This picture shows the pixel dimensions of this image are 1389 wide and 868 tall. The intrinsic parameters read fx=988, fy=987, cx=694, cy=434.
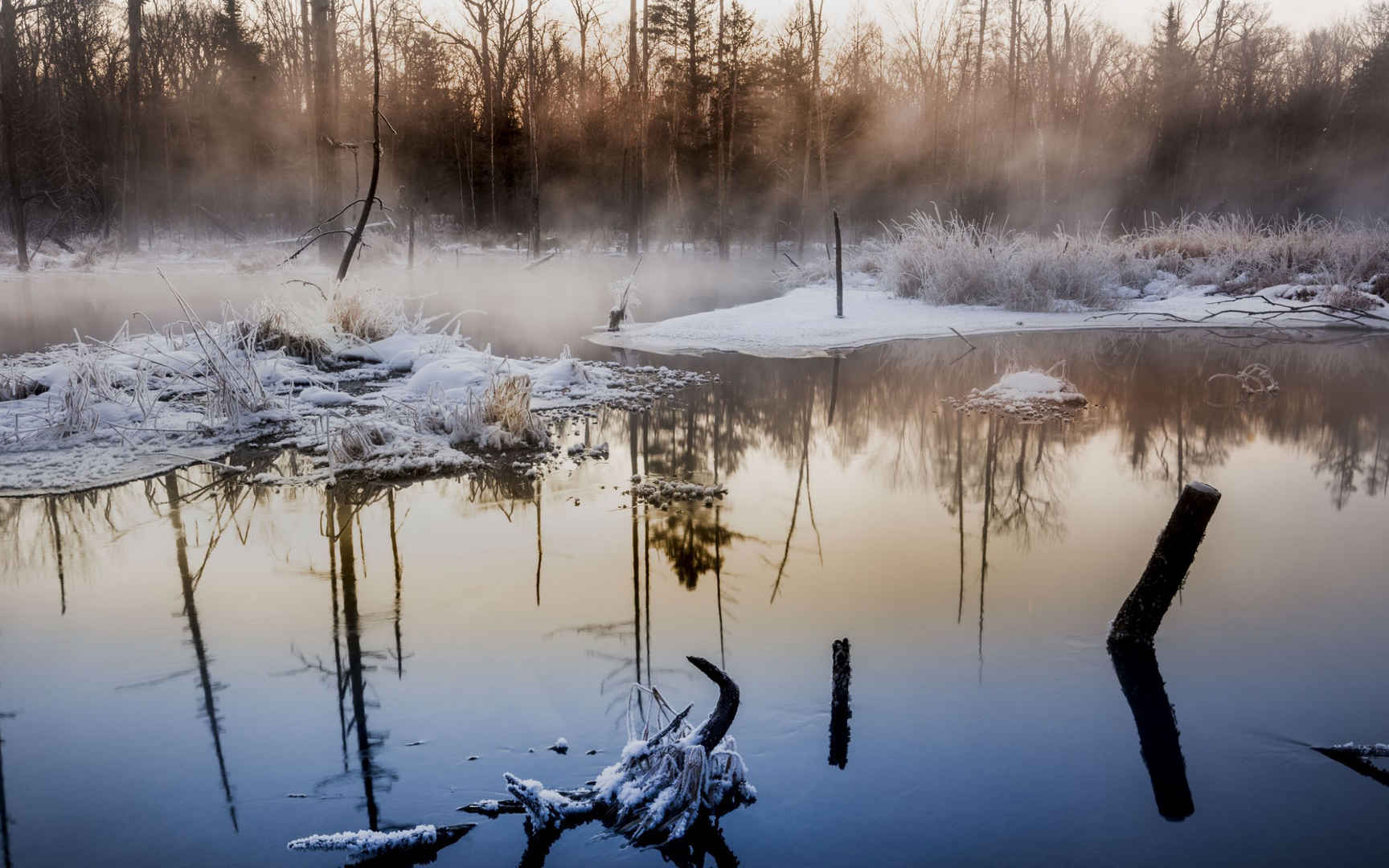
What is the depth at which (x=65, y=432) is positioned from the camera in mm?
7602

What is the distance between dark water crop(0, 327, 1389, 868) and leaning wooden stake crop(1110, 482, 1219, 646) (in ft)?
0.44

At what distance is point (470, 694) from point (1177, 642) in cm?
303

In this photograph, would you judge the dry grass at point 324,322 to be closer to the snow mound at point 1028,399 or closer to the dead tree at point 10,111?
the snow mound at point 1028,399

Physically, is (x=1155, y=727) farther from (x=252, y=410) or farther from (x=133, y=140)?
(x=133, y=140)

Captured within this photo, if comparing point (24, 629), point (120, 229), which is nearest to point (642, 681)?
point (24, 629)

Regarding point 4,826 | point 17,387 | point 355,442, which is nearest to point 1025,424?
point 355,442

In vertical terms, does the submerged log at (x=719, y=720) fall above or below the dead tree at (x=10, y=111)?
below

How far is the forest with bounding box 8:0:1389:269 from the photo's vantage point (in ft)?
114

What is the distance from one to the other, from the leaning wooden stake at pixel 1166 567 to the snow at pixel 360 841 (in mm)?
2928

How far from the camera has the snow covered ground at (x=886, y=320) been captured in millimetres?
→ 13383

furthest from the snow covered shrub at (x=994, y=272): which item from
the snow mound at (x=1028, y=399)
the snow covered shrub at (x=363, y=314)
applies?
the snow covered shrub at (x=363, y=314)

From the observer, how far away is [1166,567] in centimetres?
397

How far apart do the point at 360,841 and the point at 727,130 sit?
1332 inches

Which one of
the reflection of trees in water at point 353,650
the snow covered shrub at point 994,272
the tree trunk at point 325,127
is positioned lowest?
the reflection of trees in water at point 353,650
